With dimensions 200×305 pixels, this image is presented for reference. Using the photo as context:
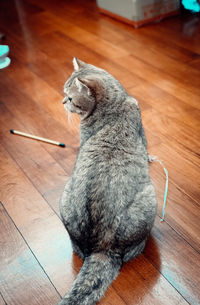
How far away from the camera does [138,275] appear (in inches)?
55.7

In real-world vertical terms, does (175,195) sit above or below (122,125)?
below

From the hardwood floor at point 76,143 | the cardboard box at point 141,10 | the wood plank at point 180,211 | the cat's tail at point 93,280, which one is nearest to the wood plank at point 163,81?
the hardwood floor at point 76,143

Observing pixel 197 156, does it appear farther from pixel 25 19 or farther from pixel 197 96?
pixel 25 19

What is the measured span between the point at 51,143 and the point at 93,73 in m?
0.75

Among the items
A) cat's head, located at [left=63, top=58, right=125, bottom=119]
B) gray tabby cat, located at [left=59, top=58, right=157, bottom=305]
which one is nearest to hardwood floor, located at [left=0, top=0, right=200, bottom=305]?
gray tabby cat, located at [left=59, top=58, right=157, bottom=305]

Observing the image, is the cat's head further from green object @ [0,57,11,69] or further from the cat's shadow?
green object @ [0,57,11,69]

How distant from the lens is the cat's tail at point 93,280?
1.20 m

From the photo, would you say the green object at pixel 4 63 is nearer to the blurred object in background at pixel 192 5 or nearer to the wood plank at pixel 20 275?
the wood plank at pixel 20 275

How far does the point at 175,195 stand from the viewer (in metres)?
1.74

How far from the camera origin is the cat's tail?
1204 millimetres

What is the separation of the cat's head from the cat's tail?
60 cm

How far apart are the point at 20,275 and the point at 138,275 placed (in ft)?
1.61

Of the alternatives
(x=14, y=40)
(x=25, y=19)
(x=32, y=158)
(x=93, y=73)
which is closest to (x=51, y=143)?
(x=32, y=158)

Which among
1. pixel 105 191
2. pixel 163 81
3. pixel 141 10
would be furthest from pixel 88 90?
pixel 141 10
